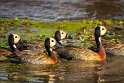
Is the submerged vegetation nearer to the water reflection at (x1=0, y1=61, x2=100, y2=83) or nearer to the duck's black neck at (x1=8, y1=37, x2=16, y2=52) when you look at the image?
the duck's black neck at (x1=8, y1=37, x2=16, y2=52)

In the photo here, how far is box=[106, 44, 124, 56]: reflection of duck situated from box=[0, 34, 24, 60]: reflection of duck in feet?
10.9

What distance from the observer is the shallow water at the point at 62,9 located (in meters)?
30.0

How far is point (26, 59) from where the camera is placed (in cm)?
1838

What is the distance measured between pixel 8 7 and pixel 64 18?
423 cm

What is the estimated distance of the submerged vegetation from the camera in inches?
923

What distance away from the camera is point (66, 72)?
17109mm

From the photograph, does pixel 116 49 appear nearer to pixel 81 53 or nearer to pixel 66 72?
pixel 81 53

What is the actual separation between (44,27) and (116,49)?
6.10 meters

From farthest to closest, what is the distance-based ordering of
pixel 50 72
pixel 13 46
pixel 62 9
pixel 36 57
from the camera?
1. pixel 62 9
2. pixel 13 46
3. pixel 36 57
4. pixel 50 72

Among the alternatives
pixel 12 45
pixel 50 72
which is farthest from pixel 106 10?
pixel 50 72

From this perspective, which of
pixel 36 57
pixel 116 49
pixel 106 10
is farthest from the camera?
pixel 106 10

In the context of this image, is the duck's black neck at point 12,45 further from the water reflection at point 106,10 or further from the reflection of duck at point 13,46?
the water reflection at point 106,10

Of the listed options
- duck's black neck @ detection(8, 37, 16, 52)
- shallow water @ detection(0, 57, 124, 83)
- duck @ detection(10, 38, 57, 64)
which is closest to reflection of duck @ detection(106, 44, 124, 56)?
shallow water @ detection(0, 57, 124, 83)

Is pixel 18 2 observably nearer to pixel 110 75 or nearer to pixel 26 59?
pixel 26 59
